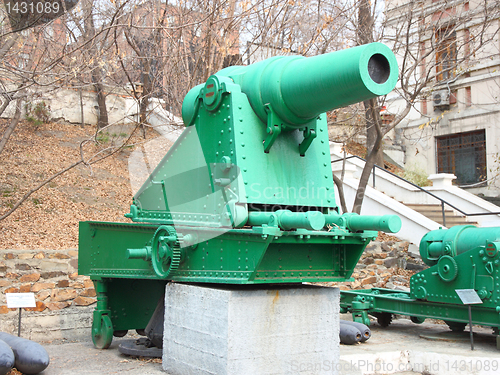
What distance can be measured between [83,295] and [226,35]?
217 inches

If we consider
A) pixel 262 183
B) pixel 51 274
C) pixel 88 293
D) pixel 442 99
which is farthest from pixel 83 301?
pixel 442 99

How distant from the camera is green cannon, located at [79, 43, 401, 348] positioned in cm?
413

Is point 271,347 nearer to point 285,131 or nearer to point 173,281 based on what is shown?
point 173,281

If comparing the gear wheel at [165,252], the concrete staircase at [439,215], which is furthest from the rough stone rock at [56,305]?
the concrete staircase at [439,215]

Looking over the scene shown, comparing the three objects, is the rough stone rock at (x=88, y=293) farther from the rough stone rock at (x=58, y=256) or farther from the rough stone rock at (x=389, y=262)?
the rough stone rock at (x=389, y=262)

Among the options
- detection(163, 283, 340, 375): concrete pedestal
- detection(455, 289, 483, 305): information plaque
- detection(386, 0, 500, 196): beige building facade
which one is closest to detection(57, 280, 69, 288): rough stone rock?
detection(163, 283, 340, 375): concrete pedestal

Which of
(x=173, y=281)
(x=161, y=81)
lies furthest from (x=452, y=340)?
(x=161, y=81)

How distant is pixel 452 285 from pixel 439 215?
775 centimetres

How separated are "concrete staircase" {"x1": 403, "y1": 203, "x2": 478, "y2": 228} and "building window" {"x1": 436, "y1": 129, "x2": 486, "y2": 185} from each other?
16.6ft

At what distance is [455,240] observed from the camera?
7.23 metres

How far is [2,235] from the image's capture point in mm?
9859

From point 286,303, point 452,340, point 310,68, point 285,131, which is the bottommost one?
point 452,340

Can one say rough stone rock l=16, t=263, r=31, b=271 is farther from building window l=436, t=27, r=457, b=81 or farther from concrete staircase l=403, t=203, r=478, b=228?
concrete staircase l=403, t=203, r=478, b=228

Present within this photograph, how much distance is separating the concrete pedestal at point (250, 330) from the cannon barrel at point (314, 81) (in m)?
1.56
